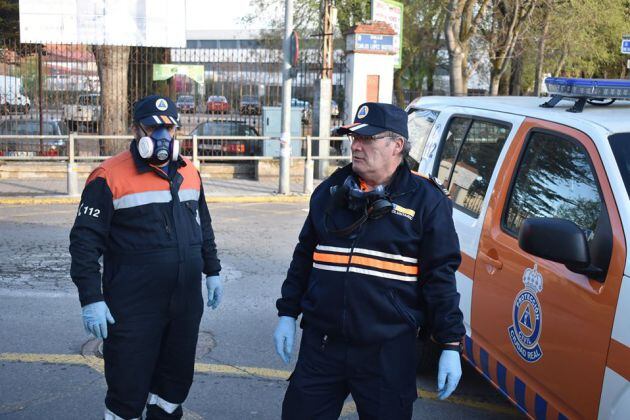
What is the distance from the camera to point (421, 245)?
3.08 m

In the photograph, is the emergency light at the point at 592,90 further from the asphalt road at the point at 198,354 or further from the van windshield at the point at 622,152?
the asphalt road at the point at 198,354

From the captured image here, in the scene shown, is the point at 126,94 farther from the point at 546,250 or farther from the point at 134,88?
the point at 546,250

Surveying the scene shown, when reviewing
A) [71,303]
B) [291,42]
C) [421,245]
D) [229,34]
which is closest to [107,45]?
[291,42]

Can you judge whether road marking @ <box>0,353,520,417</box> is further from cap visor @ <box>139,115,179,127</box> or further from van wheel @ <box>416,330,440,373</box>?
cap visor @ <box>139,115,179,127</box>

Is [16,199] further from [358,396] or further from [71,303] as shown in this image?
[358,396]

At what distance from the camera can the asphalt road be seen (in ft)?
15.3

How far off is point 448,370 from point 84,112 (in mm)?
15650

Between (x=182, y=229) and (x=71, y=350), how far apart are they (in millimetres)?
2339

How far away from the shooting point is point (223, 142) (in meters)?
17.2

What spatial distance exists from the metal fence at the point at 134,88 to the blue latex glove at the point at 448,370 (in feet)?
46.0

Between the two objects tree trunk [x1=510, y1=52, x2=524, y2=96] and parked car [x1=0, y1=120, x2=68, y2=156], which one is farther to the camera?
tree trunk [x1=510, y1=52, x2=524, y2=96]

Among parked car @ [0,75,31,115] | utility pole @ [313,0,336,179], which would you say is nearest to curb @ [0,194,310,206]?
utility pole @ [313,0,336,179]

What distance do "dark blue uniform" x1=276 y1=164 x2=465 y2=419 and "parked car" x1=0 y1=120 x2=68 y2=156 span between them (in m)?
14.3

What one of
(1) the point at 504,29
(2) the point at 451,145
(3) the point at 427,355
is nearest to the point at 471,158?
(2) the point at 451,145
